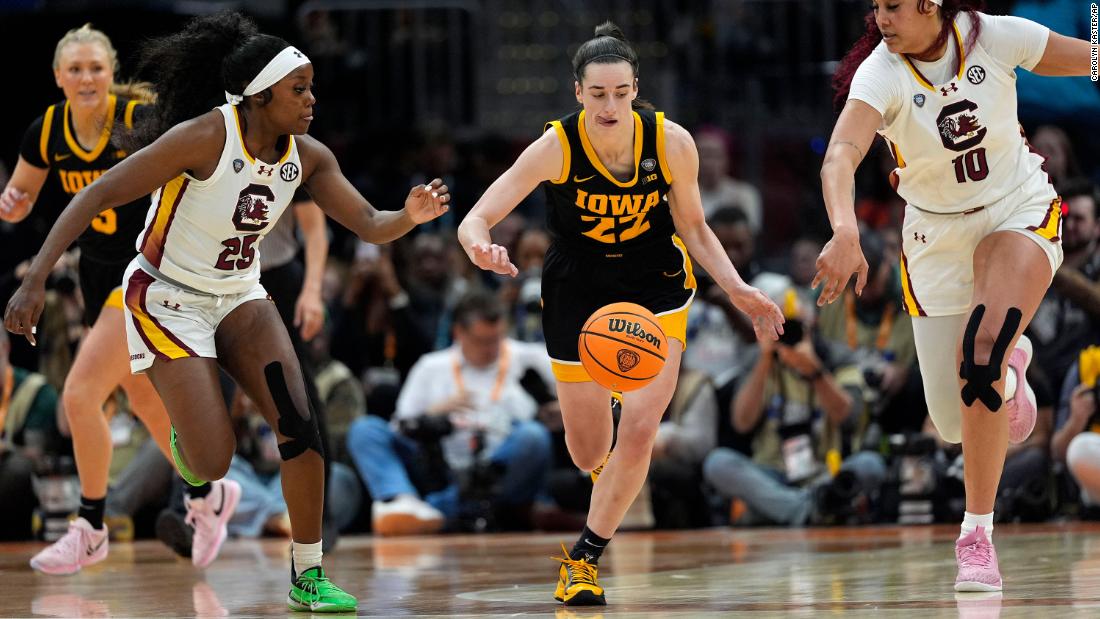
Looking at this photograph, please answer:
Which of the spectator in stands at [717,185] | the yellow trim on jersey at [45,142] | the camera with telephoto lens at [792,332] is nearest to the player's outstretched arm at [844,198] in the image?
the yellow trim on jersey at [45,142]

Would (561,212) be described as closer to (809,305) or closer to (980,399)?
(980,399)

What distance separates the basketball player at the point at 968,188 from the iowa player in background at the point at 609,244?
64 centimetres

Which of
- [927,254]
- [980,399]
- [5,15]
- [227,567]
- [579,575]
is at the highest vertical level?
[5,15]

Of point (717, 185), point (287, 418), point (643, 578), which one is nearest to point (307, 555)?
point (287, 418)

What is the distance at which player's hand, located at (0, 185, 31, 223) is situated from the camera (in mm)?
7051

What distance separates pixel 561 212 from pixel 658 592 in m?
1.45

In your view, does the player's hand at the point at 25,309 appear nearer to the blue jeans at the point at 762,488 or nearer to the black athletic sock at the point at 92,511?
the black athletic sock at the point at 92,511

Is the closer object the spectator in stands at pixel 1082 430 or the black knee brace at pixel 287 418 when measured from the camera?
the black knee brace at pixel 287 418

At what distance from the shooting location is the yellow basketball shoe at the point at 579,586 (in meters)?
5.52

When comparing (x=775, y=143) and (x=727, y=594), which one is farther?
(x=775, y=143)

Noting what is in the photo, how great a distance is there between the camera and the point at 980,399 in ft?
17.9

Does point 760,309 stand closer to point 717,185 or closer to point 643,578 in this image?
point 643,578

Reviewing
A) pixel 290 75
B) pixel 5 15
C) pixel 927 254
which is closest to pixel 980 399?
pixel 927 254

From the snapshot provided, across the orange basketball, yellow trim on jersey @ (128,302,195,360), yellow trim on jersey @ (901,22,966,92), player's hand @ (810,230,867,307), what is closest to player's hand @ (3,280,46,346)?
yellow trim on jersey @ (128,302,195,360)
